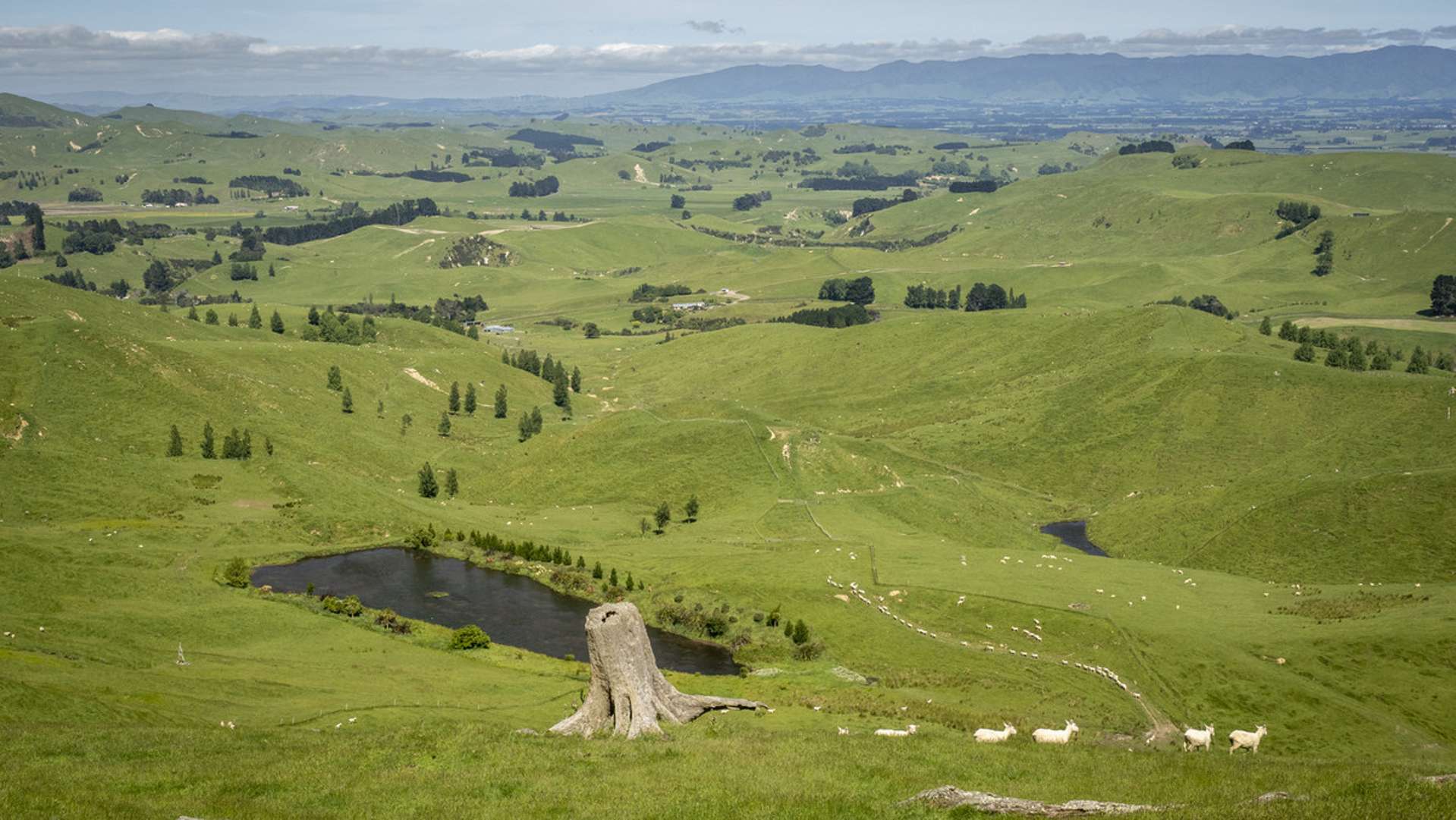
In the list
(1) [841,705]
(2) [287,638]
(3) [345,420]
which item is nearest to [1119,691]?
(1) [841,705]

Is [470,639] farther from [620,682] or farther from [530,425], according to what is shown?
[530,425]

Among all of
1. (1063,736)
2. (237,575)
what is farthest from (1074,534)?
(237,575)

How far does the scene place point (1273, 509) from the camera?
108m

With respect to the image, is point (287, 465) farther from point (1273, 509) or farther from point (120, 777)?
point (1273, 509)

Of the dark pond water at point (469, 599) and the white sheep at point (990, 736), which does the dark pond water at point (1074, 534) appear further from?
the white sheep at point (990, 736)

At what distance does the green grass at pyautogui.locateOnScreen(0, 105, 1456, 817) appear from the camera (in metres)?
38.7

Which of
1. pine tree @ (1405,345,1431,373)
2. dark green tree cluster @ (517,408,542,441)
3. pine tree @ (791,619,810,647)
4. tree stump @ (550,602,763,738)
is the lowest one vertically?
dark green tree cluster @ (517,408,542,441)

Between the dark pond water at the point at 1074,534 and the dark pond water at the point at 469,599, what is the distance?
4829 cm

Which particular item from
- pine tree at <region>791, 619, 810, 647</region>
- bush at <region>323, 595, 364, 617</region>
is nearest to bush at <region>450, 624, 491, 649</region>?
bush at <region>323, 595, 364, 617</region>

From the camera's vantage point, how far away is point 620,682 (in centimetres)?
4884

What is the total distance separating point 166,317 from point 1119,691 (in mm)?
183084

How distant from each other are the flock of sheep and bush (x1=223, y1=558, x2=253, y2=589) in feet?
207

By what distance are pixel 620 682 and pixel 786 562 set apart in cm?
5402

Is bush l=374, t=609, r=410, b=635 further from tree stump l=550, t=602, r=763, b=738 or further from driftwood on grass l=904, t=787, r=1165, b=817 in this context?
driftwood on grass l=904, t=787, r=1165, b=817
